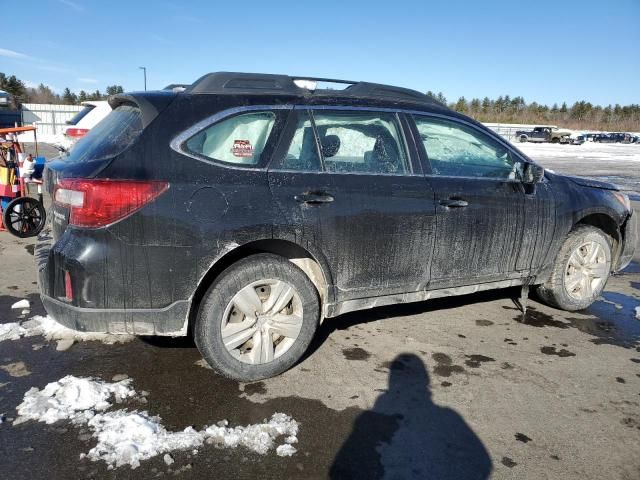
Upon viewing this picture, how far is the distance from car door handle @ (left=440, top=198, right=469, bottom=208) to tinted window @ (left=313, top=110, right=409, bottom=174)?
0.38 meters

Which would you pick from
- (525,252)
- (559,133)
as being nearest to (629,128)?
(559,133)

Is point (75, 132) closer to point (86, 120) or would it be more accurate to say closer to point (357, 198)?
point (86, 120)

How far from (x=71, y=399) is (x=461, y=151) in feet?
10.6

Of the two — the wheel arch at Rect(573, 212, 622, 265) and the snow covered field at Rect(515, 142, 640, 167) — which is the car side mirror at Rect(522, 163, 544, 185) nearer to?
the wheel arch at Rect(573, 212, 622, 265)

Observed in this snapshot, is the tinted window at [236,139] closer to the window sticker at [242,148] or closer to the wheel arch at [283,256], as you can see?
the window sticker at [242,148]

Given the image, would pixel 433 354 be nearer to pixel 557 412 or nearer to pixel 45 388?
pixel 557 412

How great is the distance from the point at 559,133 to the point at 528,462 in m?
53.4

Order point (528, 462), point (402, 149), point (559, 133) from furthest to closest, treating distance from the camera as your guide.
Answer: point (559, 133) < point (402, 149) < point (528, 462)

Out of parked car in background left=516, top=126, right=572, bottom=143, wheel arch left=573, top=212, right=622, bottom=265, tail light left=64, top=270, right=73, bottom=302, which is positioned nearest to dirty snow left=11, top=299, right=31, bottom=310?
tail light left=64, top=270, right=73, bottom=302

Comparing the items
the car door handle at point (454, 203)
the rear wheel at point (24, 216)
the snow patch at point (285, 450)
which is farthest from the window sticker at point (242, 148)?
the rear wheel at point (24, 216)

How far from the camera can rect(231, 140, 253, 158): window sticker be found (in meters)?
3.14

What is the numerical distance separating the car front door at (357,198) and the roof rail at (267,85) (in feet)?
0.59

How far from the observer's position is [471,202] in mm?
3852

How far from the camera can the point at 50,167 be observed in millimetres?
3426
